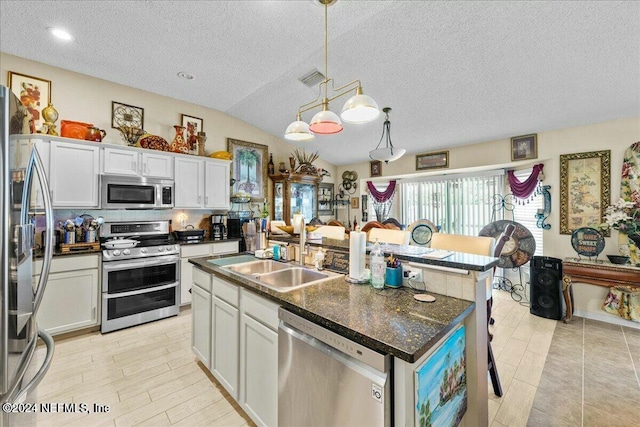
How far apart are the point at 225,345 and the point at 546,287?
380cm

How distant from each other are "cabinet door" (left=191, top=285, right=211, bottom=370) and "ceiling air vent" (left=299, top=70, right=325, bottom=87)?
103 inches

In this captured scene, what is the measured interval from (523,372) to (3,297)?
3.29 meters

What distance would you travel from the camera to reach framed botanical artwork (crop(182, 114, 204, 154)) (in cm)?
408

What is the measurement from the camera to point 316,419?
3.89 feet

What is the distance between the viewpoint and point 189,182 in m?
3.83

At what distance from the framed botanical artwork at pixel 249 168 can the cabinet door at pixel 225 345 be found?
9.83ft

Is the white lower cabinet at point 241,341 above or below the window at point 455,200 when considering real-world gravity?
below

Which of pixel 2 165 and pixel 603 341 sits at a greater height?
pixel 2 165

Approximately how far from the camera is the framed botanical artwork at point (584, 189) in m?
3.29

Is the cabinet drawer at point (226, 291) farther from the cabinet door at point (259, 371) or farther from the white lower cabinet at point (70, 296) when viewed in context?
the white lower cabinet at point (70, 296)

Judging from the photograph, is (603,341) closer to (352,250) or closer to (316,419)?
(352,250)

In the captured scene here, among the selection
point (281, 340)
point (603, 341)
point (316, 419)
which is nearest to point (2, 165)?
point (281, 340)

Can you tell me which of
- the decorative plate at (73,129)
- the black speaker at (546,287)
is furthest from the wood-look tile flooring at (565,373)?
the decorative plate at (73,129)

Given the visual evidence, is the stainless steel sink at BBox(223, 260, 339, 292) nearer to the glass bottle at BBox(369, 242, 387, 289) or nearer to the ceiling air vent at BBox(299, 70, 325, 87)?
the glass bottle at BBox(369, 242, 387, 289)
